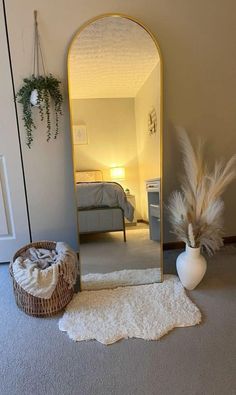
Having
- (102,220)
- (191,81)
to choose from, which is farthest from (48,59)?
(102,220)

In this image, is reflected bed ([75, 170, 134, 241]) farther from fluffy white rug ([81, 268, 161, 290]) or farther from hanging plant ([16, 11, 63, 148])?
hanging plant ([16, 11, 63, 148])

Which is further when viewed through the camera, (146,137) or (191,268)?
(146,137)

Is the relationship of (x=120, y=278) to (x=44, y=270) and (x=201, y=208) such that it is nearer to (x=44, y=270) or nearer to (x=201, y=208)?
(x=44, y=270)

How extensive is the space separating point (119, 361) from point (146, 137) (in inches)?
55.9

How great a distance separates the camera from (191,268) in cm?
168

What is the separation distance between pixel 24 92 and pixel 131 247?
1.35m

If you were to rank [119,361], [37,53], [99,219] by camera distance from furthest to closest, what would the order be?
[99,219] < [37,53] < [119,361]

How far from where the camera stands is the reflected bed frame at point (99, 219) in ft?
6.19

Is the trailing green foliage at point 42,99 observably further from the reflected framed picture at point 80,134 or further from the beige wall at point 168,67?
the reflected framed picture at point 80,134

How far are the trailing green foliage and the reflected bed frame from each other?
484mm

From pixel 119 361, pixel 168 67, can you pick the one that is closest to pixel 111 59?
pixel 168 67

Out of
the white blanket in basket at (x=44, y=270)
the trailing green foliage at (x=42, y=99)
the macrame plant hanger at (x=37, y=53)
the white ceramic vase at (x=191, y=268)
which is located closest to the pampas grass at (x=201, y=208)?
the white ceramic vase at (x=191, y=268)

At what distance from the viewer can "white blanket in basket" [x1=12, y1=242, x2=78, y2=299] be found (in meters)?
1.45

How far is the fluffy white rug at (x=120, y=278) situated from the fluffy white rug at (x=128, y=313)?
7 centimetres
